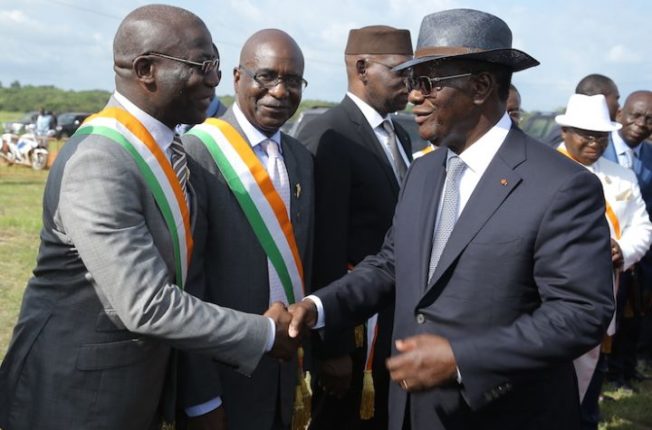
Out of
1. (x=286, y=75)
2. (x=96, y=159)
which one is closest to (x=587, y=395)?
(x=286, y=75)

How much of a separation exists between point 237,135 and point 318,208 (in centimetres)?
61

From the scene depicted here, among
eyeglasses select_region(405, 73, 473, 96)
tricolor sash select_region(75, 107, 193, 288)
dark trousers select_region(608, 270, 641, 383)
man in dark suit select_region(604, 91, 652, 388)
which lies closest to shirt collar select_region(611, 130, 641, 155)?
man in dark suit select_region(604, 91, 652, 388)

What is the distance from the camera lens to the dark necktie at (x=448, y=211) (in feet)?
8.10

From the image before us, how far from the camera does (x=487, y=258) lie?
2271 mm

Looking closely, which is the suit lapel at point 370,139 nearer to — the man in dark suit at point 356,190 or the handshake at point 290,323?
the man in dark suit at point 356,190

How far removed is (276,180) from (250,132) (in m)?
0.27

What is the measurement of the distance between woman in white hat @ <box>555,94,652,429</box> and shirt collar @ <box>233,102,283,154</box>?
84.6 inches

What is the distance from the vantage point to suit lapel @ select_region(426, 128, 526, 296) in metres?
2.31

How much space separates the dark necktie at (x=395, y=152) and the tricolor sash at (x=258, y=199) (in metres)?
0.91

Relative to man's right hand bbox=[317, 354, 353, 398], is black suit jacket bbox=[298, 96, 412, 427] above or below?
above

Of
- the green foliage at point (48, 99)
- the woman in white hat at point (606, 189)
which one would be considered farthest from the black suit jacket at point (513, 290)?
the green foliage at point (48, 99)

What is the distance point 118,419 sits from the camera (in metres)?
2.45

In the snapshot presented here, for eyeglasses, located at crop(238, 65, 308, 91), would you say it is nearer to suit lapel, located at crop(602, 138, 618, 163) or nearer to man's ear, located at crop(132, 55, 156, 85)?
man's ear, located at crop(132, 55, 156, 85)

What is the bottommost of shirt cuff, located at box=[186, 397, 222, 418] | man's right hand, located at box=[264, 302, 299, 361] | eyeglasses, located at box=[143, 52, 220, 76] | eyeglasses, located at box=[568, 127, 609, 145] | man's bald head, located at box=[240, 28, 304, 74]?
shirt cuff, located at box=[186, 397, 222, 418]
